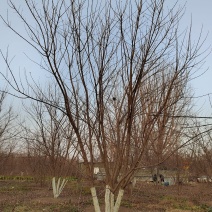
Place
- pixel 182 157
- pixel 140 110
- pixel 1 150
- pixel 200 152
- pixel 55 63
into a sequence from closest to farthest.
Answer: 1. pixel 55 63
2. pixel 140 110
3. pixel 200 152
4. pixel 182 157
5. pixel 1 150

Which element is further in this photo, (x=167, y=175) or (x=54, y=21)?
(x=167, y=175)

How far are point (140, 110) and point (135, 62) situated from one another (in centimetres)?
60

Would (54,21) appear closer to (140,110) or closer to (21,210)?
(140,110)

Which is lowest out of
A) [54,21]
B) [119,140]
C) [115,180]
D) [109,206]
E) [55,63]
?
[109,206]

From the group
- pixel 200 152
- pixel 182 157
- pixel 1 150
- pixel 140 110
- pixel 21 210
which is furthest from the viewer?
pixel 1 150

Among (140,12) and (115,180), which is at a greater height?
(140,12)

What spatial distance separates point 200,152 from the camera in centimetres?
1058

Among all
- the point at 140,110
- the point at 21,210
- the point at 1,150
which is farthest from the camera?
the point at 1,150

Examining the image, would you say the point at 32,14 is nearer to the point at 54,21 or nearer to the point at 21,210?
the point at 54,21

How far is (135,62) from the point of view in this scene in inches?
126

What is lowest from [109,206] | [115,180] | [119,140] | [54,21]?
[109,206]

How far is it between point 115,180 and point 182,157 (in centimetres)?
1295

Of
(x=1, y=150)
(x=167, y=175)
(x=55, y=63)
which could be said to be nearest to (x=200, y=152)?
(x=55, y=63)

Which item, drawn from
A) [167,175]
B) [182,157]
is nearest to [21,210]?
[182,157]
